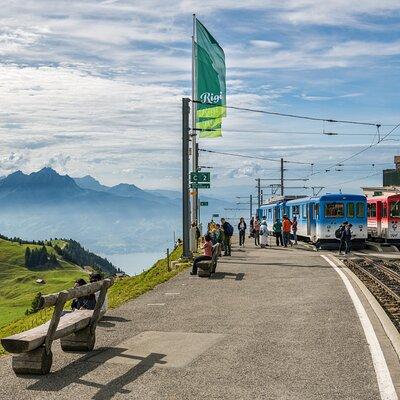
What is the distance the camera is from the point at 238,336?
38.7ft

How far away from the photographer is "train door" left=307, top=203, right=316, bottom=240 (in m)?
40.3

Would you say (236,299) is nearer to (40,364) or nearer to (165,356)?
(165,356)

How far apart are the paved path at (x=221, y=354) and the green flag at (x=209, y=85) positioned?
1586cm

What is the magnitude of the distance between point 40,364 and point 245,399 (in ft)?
9.42

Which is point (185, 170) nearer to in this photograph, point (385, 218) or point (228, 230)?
point (228, 230)

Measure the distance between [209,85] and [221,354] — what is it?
2305 cm

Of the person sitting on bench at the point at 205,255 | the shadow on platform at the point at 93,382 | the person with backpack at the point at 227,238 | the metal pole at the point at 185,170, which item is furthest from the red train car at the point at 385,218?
the shadow on platform at the point at 93,382

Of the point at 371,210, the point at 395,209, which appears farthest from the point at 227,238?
the point at 371,210

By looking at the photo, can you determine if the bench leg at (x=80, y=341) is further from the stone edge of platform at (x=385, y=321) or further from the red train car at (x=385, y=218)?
the red train car at (x=385, y=218)

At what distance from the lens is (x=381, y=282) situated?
20.8 meters

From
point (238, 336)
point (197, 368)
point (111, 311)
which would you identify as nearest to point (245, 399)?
point (197, 368)

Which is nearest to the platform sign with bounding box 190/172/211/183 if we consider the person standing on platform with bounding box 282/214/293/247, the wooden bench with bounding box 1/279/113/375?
the person standing on platform with bounding box 282/214/293/247

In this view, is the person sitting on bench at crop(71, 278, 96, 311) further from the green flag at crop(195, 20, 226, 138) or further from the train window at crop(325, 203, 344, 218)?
the train window at crop(325, 203, 344, 218)

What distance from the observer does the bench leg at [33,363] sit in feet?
29.9
